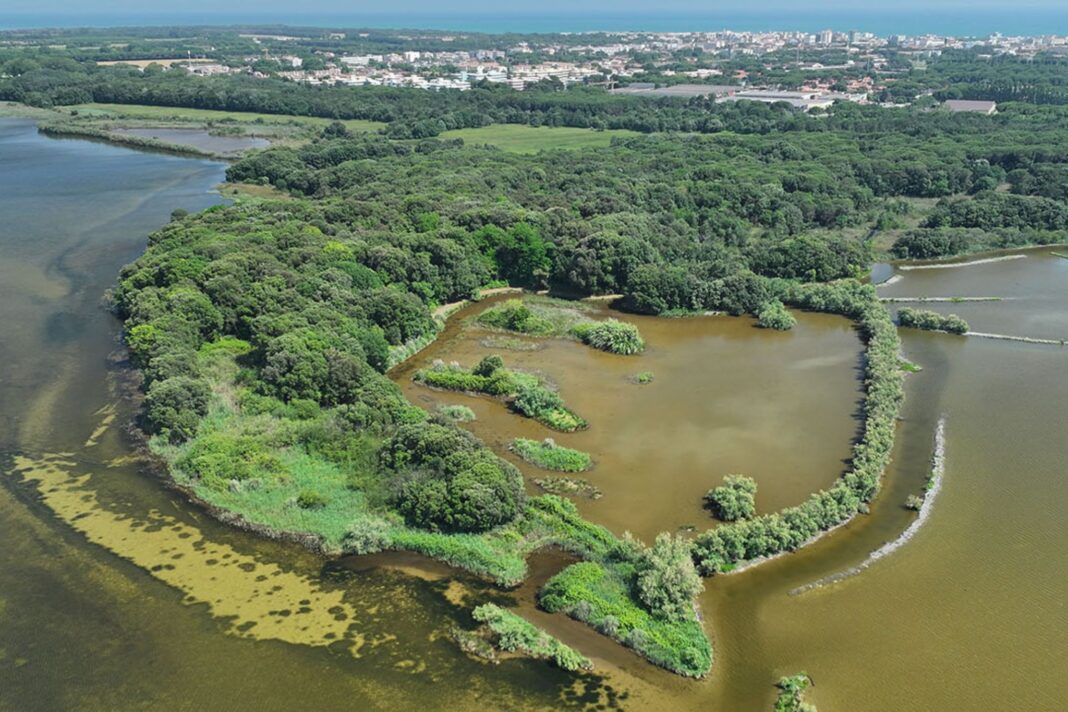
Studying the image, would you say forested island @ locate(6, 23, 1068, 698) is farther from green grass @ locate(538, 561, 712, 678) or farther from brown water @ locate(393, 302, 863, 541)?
brown water @ locate(393, 302, 863, 541)

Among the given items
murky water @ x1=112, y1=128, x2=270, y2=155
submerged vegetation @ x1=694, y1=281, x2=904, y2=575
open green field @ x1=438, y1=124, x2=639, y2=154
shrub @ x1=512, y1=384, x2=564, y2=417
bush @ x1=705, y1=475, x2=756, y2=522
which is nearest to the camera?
submerged vegetation @ x1=694, y1=281, x2=904, y2=575

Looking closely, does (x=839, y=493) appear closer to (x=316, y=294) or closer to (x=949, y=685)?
(x=949, y=685)

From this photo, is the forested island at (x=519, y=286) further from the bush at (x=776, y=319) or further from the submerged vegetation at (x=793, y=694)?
the submerged vegetation at (x=793, y=694)

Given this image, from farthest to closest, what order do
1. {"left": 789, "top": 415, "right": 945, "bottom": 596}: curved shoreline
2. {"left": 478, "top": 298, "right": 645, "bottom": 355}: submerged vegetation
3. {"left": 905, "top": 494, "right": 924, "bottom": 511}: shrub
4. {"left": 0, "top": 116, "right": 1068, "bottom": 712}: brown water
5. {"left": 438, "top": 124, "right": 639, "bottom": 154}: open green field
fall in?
{"left": 438, "top": 124, "right": 639, "bottom": 154}: open green field < {"left": 478, "top": 298, "right": 645, "bottom": 355}: submerged vegetation < {"left": 905, "top": 494, "right": 924, "bottom": 511}: shrub < {"left": 789, "top": 415, "right": 945, "bottom": 596}: curved shoreline < {"left": 0, "top": 116, "right": 1068, "bottom": 712}: brown water

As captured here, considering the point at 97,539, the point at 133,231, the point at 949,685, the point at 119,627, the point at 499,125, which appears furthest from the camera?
the point at 499,125

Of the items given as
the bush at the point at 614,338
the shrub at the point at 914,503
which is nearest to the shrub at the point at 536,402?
the bush at the point at 614,338

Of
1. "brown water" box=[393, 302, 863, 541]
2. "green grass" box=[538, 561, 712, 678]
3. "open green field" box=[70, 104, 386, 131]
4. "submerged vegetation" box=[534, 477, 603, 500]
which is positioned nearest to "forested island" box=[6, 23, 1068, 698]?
"green grass" box=[538, 561, 712, 678]

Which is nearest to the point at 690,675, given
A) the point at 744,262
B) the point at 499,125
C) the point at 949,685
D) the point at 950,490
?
the point at 949,685
